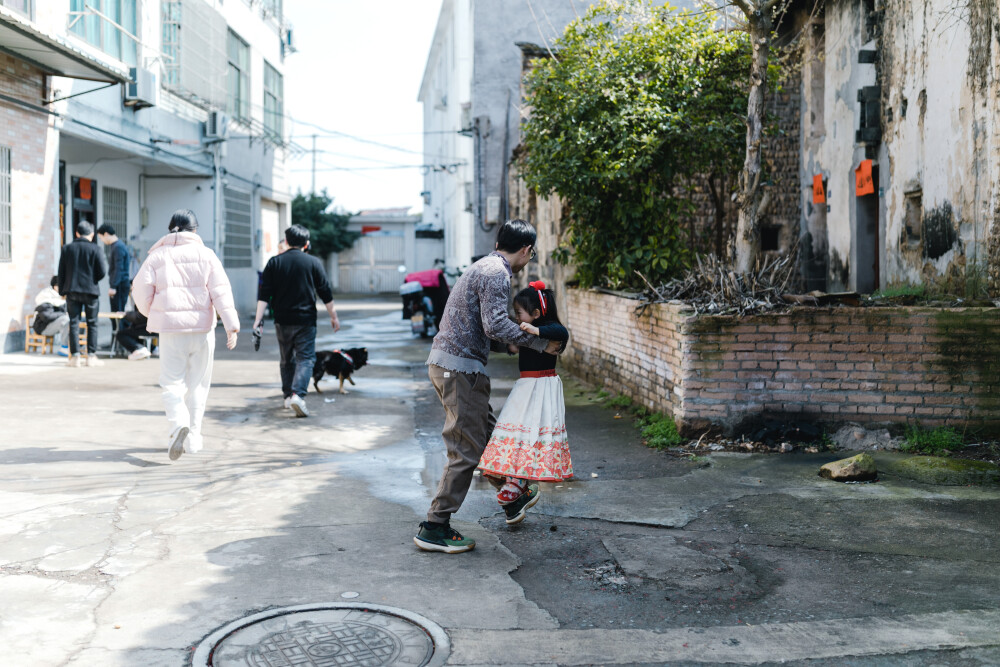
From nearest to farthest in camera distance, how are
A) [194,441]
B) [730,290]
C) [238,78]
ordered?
[194,441], [730,290], [238,78]

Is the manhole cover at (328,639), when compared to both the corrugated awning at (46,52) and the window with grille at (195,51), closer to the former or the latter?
the corrugated awning at (46,52)

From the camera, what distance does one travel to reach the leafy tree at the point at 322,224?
1618 inches

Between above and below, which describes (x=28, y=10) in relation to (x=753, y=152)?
above

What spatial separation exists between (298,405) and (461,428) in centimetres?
421

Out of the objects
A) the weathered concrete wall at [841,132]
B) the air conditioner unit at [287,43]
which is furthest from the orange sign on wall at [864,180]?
the air conditioner unit at [287,43]

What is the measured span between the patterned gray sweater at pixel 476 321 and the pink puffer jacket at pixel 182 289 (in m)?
2.65

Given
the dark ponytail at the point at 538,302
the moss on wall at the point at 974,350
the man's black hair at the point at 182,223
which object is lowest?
the moss on wall at the point at 974,350

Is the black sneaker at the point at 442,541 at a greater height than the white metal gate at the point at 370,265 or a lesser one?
lesser

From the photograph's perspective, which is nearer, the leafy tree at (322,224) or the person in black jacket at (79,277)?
the person in black jacket at (79,277)

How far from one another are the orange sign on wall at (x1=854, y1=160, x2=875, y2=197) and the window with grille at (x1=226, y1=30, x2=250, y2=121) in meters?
16.3

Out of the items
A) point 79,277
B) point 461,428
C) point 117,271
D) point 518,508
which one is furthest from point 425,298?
point 461,428

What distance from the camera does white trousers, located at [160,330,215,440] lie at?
6844 mm

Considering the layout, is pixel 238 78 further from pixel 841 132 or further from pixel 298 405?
pixel 298 405

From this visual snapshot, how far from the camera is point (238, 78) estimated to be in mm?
23641
